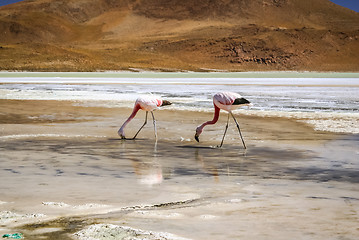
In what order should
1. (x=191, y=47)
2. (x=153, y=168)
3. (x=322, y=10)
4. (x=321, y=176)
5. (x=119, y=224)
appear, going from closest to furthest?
(x=119, y=224) < (x=321, y=176) < (x=153, y=168) < (x=191, y=47) < (x=322, y=10)

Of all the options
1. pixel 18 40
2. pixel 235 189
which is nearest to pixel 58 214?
pixel 235 189

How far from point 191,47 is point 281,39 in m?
16.2

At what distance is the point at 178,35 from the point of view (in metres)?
123

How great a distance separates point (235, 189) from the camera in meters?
6.70

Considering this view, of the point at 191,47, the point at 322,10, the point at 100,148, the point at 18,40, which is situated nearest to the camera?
the point at 100,148

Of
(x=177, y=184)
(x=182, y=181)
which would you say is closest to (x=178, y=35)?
(x=182, y=181)

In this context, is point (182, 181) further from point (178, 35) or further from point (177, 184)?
point (178, 35)

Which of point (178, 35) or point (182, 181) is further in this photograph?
point (178, 35)

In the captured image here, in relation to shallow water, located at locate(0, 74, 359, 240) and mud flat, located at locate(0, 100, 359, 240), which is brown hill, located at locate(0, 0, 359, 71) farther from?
mud flat, located at locate(0, 100, 359, 240)

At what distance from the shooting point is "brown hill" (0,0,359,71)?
3573 inches

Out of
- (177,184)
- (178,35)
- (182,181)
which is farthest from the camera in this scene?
(178,35)

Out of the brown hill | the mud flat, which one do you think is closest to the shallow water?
the mud flat

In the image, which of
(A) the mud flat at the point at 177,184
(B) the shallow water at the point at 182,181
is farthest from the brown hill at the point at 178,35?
(A) the mud flat at the point at 177,184

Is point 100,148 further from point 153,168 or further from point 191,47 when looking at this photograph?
point 191,47
